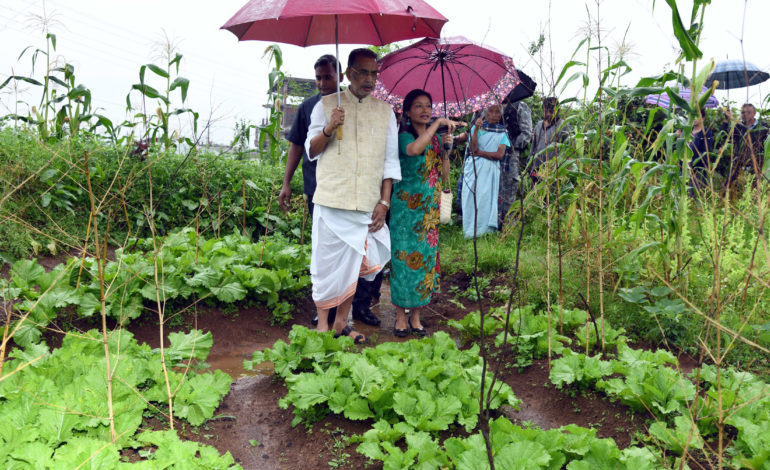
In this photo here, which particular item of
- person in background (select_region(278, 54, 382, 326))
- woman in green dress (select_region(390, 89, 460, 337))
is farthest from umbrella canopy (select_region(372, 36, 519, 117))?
person in background (select_region(278, 54, 382, 326))

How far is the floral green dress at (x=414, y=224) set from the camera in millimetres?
3975

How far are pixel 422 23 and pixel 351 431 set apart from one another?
2.69 metres

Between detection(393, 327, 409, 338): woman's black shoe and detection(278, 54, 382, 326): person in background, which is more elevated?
detection(278, 54, 382, 326): person in background

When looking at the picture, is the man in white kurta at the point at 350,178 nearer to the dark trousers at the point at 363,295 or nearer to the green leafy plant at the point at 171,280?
the dark trousers at the point at 363,295

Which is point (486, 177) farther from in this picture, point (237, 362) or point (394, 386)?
point (394, 386)

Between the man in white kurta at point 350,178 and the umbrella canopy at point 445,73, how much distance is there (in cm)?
53

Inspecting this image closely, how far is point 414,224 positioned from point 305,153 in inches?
37.1

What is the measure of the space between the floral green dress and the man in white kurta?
17 centimetres

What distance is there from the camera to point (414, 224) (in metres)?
4.06

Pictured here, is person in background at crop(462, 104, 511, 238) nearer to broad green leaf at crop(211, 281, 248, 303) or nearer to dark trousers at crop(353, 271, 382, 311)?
dark trousers at crop(353, 271, 382, 311)

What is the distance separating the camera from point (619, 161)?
3.58 meters

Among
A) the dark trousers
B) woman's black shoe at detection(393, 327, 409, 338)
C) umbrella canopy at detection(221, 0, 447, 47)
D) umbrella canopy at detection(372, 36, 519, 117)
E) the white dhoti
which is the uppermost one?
umbrella canopy at detection(221, 0, 447, 47)

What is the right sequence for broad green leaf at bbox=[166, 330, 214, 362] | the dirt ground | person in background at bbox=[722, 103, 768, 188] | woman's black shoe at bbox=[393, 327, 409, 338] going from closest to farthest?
person in background at bbox=[722, 103, 768, 188] < the dirt ground < broad green leaf at bbox=[166, 330, 214, 362] < woman's black shoe at bbox=[393, 327, 409, 338]

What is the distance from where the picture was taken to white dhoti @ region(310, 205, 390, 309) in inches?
147
